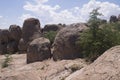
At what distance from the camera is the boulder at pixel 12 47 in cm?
3481

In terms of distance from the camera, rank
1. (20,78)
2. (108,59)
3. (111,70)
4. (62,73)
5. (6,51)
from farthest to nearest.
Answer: (6,51) < (62,73) < (20,78) < (108,59) < (111,70)

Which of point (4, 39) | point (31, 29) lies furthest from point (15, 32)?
point (31, 29)

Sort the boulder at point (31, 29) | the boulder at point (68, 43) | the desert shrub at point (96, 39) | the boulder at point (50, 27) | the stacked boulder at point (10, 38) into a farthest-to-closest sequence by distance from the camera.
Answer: the boulder at point (50, 27) < the stacked boulder at point (10, 38) < the boulder at point (31, 29) < the boulder at point (68, 43) < the desert shrub at point (96, 39)

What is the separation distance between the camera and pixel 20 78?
9.57m

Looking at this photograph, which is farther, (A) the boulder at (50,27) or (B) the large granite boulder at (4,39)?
(A) the boulder at (50,27)

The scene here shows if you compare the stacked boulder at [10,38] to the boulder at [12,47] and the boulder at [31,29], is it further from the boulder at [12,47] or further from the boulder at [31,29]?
the boulder at [31,29]

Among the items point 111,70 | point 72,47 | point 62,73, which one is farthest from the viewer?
point 72,47

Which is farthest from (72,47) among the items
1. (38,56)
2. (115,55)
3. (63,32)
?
(115,55)

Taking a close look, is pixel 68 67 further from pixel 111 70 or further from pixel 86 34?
pixel 111 70

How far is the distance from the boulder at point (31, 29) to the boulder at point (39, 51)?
930cm

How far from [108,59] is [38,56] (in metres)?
12.5

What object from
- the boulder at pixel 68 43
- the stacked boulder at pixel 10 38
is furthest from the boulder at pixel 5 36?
the boulder at pixel 68 43

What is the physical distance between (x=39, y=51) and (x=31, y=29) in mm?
10627

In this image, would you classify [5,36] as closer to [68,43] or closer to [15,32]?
[15,32]
